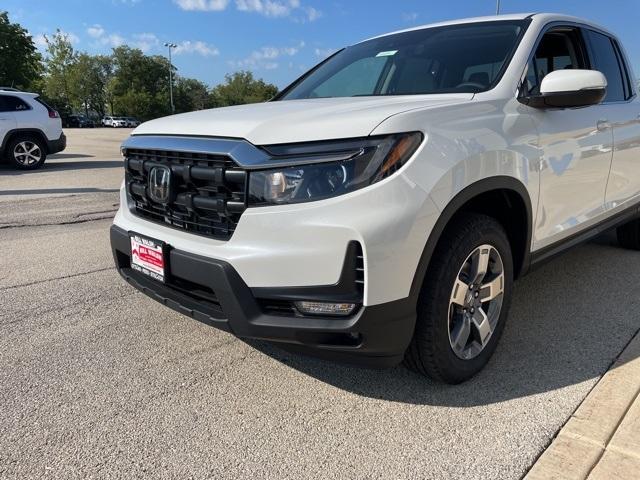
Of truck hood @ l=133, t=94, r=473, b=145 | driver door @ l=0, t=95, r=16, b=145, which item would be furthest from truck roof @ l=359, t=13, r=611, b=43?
driver door @ l=0, t=95, r=16, b=145

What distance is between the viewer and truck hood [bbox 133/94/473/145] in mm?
2113

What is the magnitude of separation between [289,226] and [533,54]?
73.0 inches

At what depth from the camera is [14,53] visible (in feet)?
148

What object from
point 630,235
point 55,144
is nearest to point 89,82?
point 55,144

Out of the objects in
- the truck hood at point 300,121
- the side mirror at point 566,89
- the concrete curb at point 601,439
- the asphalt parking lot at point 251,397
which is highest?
the side mirror at point 566,89

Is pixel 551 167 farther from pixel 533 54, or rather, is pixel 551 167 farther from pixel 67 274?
pixel 67 274

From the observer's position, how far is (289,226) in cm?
210

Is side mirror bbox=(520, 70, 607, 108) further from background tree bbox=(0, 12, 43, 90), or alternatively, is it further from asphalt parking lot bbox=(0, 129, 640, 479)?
background tree bbox=(0, 12, 43, 90)

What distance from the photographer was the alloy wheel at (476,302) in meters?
2.48

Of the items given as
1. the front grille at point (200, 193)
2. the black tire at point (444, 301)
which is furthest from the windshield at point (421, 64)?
the front grille at point (200, 193)

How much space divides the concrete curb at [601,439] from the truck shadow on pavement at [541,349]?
0.17 m

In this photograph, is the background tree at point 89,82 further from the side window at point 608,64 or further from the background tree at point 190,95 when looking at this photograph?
the side window at point 608,64

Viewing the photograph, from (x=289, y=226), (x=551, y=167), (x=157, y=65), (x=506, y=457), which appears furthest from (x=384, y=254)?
(x=157, y=65)

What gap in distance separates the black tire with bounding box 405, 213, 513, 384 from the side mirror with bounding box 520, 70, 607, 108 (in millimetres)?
711
